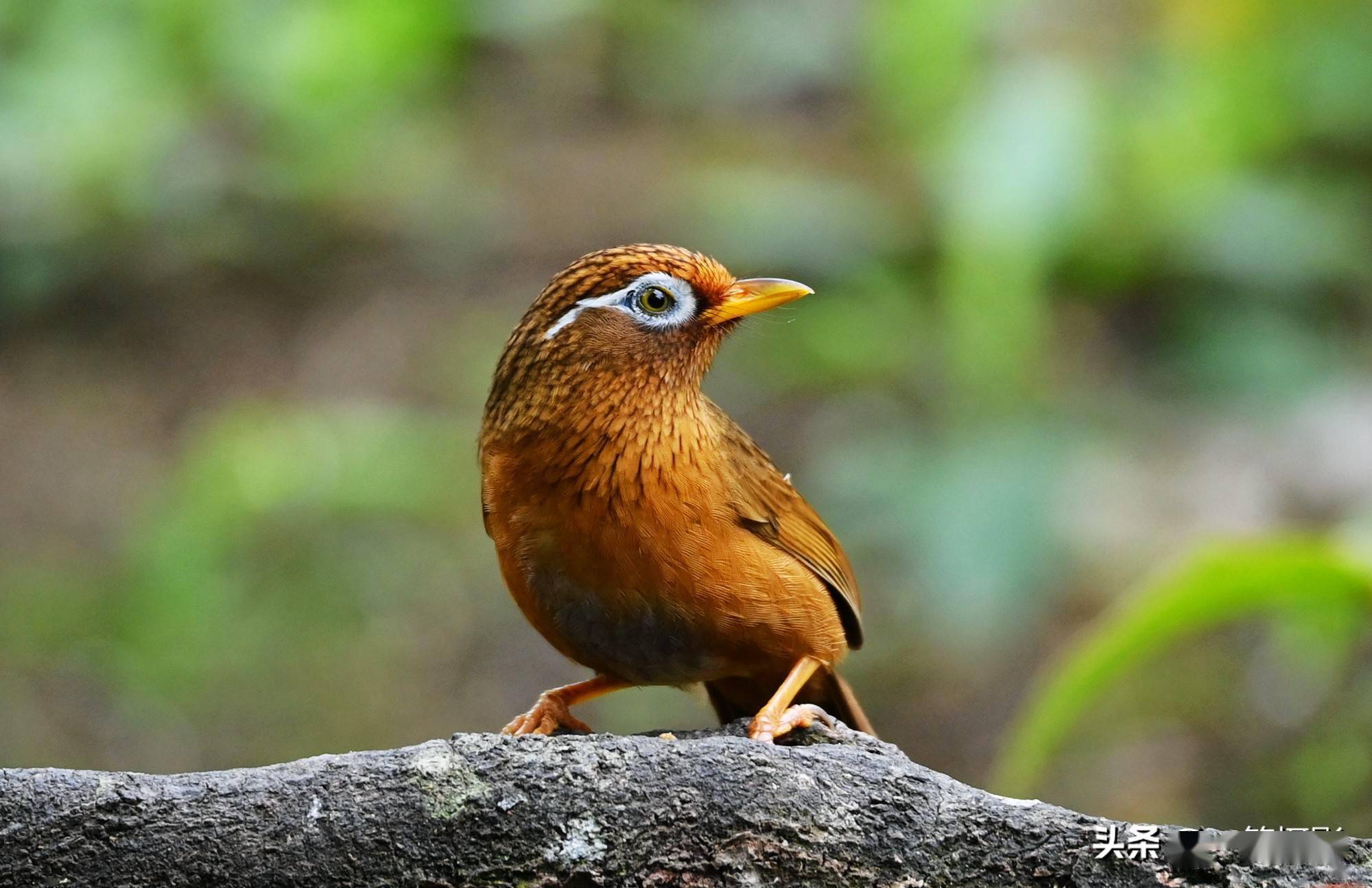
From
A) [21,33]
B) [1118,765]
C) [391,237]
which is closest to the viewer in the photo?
[1118,765]

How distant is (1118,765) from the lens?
249 inches

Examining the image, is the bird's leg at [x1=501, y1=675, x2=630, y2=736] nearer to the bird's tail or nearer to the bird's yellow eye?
the bird's tail

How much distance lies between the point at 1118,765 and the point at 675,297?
12.0 ft

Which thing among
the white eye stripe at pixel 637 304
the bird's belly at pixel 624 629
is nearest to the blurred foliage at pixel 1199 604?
the bird's belly at pixel 624 629

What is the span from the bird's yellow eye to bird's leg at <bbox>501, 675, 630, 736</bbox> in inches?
35.1

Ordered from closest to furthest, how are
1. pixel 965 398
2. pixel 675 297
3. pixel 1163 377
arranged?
pixel 675 297 → pixel 965 398 → pixel 1163 377

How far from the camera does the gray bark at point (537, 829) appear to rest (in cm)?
265

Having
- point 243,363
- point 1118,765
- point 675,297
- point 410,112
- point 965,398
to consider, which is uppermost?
point 410,112

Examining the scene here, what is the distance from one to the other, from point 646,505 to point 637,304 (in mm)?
509

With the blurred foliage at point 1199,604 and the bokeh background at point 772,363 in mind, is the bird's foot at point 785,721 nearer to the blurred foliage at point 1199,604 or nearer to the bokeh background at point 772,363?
the blurred foliage at point 1199,604

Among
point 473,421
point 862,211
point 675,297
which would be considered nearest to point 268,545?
point 473,421

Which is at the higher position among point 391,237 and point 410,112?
point 410,112

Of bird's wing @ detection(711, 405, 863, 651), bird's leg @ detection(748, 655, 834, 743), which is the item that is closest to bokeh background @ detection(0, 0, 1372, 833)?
bird's wing @ detection(711, 405, 863, 651)

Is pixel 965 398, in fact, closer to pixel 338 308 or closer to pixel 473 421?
pixel 473 421
